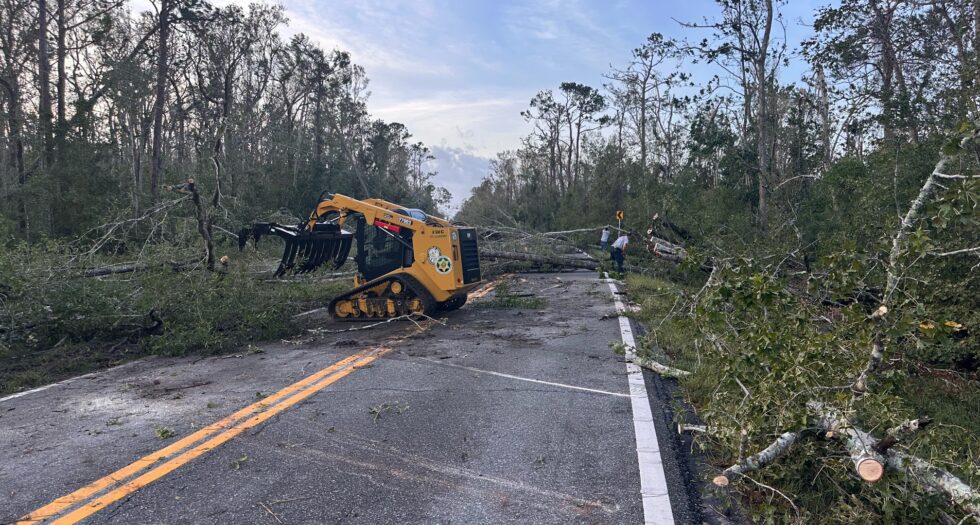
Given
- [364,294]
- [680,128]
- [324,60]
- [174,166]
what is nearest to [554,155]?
[680,128]

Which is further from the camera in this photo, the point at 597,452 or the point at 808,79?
the point at 808,79

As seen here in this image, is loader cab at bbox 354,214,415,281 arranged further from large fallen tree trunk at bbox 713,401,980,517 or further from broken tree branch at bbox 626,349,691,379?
large fallen tree trunk at bbox 713,401,980,517

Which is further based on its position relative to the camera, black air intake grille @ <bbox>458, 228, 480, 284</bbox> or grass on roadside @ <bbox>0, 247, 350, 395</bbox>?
black air intake grille @ <bbox>458, 228, 480, 284</bbox>

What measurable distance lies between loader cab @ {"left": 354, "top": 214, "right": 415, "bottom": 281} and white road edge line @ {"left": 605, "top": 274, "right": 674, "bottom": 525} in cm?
530

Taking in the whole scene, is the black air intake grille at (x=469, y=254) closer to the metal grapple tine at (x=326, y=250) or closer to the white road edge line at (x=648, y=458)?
the metal grapple tine at (x=326, y=250)

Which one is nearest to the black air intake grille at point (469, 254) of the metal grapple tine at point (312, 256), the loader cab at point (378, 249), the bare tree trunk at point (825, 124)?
the loader cab at point (378, 249)

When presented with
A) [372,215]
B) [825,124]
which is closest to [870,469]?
[372,215]

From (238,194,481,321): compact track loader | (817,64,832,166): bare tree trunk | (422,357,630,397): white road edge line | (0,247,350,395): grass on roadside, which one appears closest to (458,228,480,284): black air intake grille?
(238,194,481,321): compact track loader

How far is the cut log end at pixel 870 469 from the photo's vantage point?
10.1ft

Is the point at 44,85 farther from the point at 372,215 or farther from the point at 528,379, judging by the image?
the point at 528,379

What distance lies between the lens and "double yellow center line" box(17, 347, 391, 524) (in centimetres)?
343

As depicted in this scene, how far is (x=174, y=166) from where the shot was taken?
3547cm

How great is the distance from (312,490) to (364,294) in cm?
724

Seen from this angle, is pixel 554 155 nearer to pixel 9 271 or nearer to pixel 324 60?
pixel 324 60
